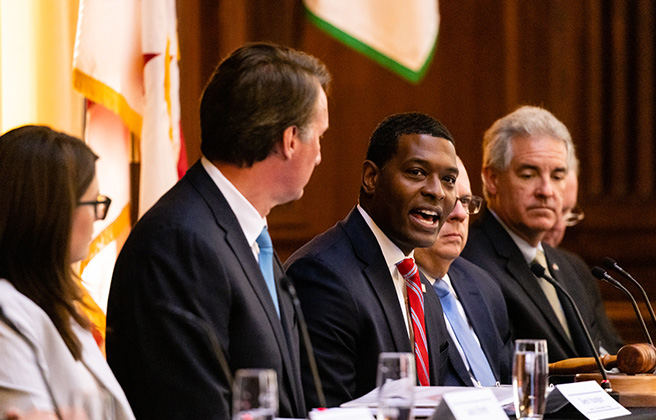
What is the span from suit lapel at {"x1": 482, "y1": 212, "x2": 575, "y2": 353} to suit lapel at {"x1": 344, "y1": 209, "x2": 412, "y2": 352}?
1.27 metres

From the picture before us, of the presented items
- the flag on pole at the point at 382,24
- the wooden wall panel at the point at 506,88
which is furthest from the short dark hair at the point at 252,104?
the wooden wall panel at the point at 506,88

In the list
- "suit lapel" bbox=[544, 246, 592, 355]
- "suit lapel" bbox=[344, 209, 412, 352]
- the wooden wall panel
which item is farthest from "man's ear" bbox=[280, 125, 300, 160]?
the wooden wall panel

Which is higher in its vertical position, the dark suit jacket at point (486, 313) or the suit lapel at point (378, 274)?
the suit lapel at point (378, 274)

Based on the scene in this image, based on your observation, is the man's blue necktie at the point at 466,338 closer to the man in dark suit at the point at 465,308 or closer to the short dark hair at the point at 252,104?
the man in dark suit at the point at 465,308

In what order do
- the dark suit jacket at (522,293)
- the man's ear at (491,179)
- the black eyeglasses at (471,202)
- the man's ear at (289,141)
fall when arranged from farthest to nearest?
the man's ear at (491,179), the dark suit jacket at (522,293), the black eyeglasses at (471,202), the man's ear at (289,141)

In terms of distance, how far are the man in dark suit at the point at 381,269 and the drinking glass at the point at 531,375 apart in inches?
32.1

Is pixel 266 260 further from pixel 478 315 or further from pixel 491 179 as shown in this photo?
pixel 491 179

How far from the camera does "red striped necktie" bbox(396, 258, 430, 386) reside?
10.2ft

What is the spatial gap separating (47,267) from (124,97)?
1.68 m

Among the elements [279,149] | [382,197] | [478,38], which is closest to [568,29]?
[478,38]

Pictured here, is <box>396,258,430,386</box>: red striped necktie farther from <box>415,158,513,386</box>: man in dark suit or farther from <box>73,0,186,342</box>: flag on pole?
<box>73,0,186,342</box>: flag on pole

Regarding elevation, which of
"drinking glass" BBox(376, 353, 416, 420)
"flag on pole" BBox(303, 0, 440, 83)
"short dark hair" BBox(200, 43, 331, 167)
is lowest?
"drinking glass" BBox(376, 353, 416, 420)

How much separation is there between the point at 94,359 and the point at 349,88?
13.0ft

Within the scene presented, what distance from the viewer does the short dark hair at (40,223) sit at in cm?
211
